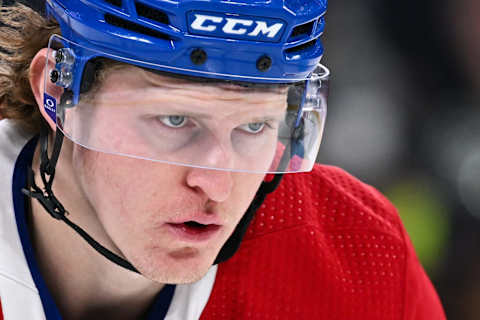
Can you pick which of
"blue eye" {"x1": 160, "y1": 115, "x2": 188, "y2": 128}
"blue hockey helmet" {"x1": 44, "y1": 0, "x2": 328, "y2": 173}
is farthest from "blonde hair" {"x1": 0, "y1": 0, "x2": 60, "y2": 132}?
"blue eye" {"x1": 160, "y1": 115, "x2": 188, "y2": 128}

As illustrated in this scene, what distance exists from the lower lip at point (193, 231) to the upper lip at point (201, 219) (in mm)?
18

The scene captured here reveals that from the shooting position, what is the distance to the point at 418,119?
321 cm

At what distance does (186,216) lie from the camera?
1.38m

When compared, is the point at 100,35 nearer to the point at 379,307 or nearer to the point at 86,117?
the point at 86,117

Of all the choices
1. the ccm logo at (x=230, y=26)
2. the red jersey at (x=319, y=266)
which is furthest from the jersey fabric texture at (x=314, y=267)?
the ccm logo at (x=230, y=26)

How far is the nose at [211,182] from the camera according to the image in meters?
1.35

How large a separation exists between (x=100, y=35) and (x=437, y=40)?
2.23 metres

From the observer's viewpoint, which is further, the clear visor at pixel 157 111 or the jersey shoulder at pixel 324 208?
the jersey shoulder at pixel 324 208

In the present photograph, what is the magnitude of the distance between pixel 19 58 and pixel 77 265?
1.48 feet

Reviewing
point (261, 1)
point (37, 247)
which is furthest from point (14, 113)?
point (261, 1)

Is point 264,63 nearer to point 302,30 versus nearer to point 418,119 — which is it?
point 302,30

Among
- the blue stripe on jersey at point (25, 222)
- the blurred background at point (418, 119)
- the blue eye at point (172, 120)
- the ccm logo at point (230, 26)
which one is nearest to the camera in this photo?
the ccm logo at point (230, 26)

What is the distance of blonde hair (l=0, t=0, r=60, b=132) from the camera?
1561 millimetres

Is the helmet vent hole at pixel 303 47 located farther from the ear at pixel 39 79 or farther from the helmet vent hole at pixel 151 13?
the ear at pixel 39 79
